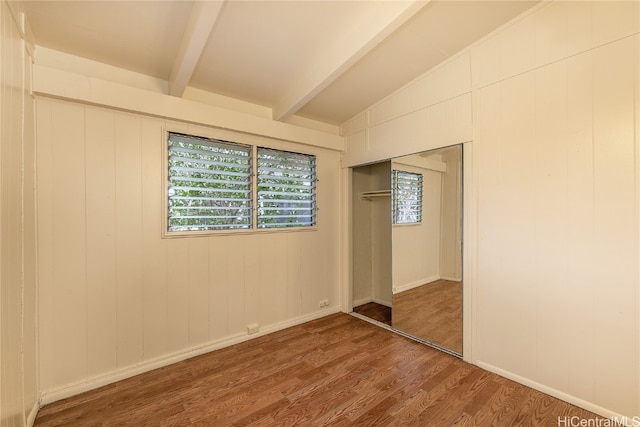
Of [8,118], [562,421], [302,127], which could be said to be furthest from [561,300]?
[8,118]

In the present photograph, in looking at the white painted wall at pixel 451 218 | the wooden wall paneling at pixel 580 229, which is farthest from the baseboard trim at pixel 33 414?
the wooden wall paneling at pixel 580 229

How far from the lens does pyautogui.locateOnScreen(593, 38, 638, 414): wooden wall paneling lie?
1677 millimetres

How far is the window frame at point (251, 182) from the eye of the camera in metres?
2.37

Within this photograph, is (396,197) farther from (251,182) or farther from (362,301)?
(362,301)

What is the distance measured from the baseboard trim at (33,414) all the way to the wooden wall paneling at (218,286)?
116cm

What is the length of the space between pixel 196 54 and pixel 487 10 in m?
2.11

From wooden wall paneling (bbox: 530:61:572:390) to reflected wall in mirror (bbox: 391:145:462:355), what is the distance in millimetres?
570

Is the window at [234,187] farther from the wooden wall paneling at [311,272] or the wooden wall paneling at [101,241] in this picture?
the wooden wall paneling at [101,241]

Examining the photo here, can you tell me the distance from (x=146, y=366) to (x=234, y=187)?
5.66 ft

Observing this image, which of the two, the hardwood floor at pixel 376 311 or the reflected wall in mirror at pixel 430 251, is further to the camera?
the hardwood floor at pixel 376 311

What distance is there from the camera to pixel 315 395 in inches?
77.6

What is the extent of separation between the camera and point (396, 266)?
3127 mm

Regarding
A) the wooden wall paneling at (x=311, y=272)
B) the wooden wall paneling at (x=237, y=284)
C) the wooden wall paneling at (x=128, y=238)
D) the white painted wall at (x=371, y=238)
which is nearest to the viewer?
the wooden wall paneling at (x=128, y=238)

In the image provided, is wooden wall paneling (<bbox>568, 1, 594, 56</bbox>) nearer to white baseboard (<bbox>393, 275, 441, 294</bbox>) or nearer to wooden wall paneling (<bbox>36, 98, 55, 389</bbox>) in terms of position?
white baseboard (<bbox>393, 275, 441, 294</bbox>)
